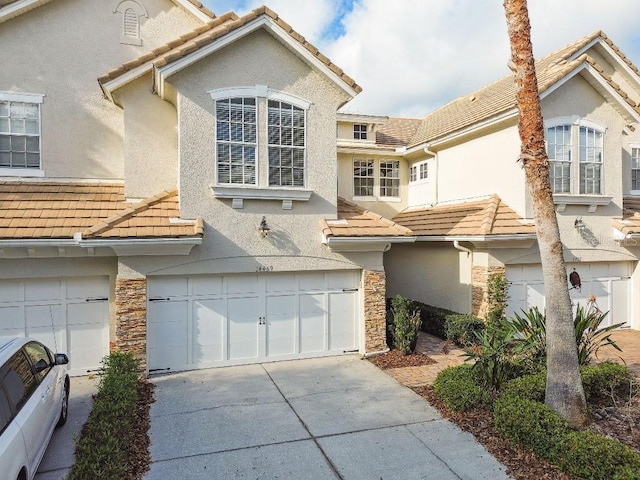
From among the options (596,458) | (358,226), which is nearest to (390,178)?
(358,226)

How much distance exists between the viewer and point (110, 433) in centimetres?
591

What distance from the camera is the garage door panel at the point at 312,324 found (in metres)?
Answer: 11.1

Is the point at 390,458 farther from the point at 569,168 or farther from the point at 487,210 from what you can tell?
the point at 569,168

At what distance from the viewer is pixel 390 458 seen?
20.9ft

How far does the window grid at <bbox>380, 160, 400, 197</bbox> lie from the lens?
17.5 meters

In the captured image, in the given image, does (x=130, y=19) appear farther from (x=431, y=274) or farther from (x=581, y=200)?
(x=581, y=200)

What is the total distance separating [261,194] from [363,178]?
7.55m

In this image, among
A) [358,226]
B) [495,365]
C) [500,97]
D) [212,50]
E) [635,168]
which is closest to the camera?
[495,365]

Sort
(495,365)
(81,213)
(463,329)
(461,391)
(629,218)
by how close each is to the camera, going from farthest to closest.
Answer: (629,218)
(463,329)
(81,213)
(495,365)
(461,391)

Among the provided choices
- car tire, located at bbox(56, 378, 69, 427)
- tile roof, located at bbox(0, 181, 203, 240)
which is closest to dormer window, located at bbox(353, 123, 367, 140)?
tile roof, located at bbox(0, 181, 203, 240)

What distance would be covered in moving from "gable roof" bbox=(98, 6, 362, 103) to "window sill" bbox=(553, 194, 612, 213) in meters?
7.07

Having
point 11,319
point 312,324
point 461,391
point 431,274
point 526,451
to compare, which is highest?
point 431,274

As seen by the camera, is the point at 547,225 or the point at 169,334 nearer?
the point at 547,225

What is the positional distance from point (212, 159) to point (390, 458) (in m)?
7.31
